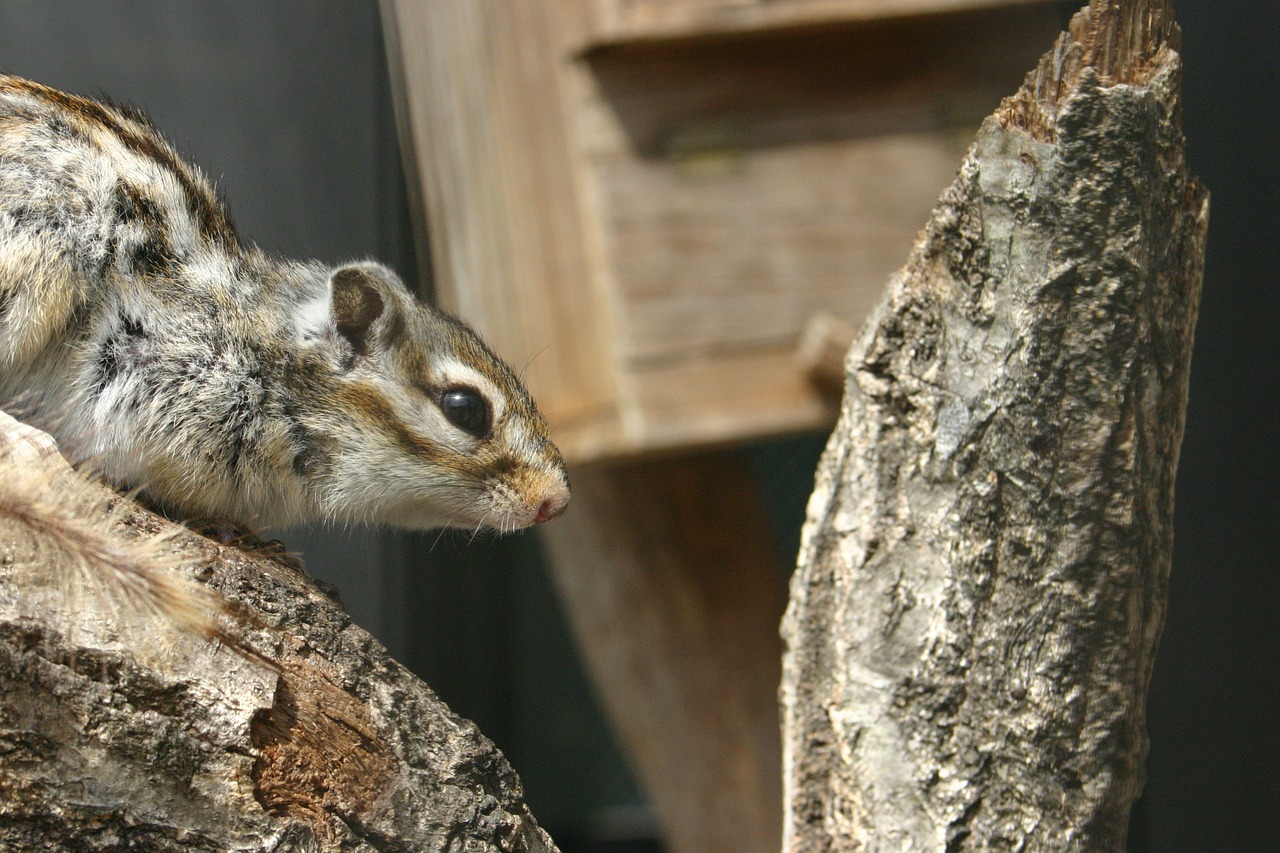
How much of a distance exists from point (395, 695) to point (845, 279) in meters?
1.73

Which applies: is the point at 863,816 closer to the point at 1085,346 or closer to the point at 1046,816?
the point at 1046,816

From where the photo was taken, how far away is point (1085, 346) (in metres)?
1.21

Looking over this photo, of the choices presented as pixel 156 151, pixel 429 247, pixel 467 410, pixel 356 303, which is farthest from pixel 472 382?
pixel 429 247

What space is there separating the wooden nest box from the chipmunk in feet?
2.99

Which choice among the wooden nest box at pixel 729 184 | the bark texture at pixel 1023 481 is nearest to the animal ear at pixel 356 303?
the bark texture at pixel 1023 481

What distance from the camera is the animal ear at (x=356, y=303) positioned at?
1549mm

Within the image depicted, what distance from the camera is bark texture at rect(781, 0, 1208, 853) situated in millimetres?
1170

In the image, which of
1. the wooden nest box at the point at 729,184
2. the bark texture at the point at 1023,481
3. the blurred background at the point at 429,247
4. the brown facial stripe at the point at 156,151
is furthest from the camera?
the wooden nest box at the point at 729,184

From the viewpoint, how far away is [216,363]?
1452 millimetres

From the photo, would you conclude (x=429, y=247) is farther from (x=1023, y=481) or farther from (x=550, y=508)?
(x=1023, y=481)

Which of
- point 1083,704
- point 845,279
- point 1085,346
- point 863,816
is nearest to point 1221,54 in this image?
point 845,279

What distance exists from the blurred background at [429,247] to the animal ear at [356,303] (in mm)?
389

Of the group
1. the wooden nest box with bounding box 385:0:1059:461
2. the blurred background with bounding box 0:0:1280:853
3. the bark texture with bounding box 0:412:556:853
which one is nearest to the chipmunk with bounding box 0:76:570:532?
the bark texture with bounding box 0:412:556:853

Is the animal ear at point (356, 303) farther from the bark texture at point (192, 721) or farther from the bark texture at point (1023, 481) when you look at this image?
the bark texture at point (1023, 481)
